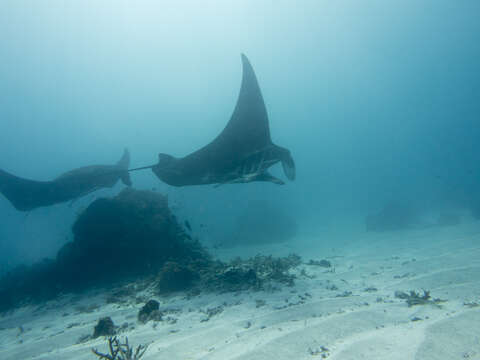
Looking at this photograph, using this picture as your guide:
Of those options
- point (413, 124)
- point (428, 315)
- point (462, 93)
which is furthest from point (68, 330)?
point (413, 124)

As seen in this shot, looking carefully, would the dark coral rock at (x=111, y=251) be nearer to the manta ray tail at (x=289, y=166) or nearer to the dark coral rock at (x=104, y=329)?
the dark coral rock at (x=104, y=329)

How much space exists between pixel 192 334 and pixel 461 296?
185 inches

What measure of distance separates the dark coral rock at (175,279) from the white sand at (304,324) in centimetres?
52

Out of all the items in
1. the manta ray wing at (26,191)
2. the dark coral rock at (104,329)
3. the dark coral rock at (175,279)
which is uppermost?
the manta ray wing at (26,191)

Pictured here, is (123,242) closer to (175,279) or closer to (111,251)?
(111,251)

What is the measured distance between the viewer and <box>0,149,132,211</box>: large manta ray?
8.54 m

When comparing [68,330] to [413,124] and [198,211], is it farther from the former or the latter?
[413,124]

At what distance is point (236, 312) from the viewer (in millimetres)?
4469

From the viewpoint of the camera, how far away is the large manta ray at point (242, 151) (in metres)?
5.52

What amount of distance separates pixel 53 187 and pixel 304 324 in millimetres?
9327

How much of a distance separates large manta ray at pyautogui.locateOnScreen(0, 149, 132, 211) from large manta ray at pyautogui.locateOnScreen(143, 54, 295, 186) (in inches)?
169

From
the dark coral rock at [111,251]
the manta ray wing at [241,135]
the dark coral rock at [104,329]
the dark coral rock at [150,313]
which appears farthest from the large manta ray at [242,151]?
the dark coral rock at [111,251]

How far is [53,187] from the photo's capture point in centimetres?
859

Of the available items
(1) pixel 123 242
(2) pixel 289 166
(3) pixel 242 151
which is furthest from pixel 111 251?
(2) pixel 289 166
